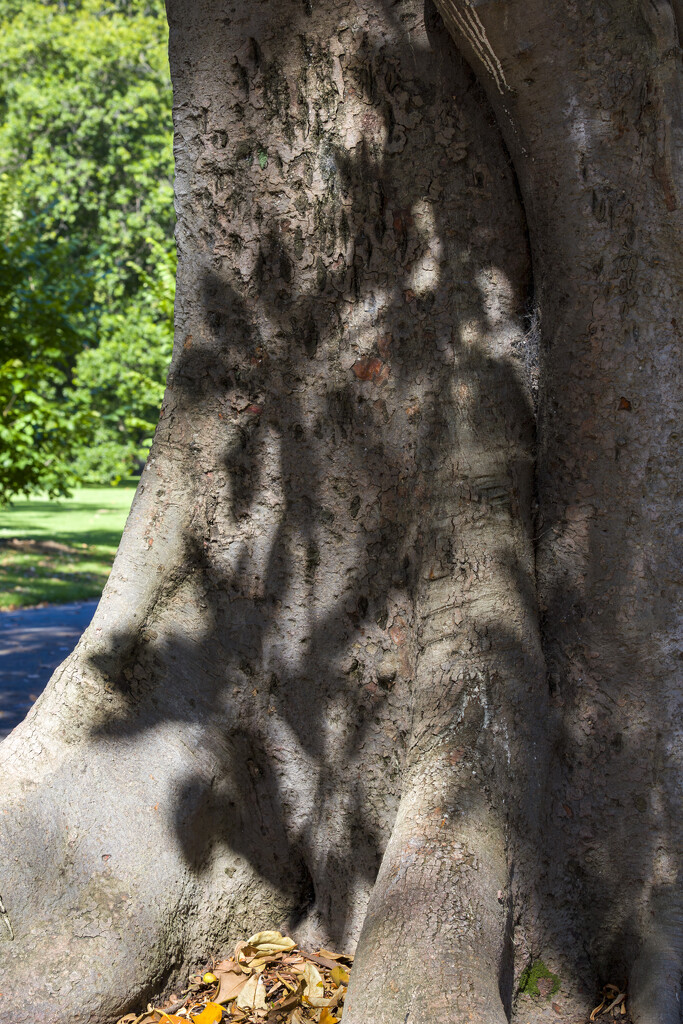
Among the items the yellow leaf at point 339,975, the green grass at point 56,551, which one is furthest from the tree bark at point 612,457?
the green grass at point 56,551

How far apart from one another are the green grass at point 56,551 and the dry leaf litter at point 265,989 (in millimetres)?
7711

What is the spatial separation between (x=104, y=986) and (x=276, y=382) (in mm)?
1914

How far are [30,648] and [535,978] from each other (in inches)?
251

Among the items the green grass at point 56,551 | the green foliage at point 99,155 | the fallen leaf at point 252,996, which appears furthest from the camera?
the green foliage at point 99,155

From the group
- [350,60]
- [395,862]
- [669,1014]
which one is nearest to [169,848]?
[395,862]

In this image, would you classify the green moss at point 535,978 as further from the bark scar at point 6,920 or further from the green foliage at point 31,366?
the green foliage at point 31,366

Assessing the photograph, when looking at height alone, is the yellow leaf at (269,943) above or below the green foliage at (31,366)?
below

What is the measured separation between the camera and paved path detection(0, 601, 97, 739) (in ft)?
21.3

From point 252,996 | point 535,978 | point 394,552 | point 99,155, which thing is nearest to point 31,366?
point 394,552

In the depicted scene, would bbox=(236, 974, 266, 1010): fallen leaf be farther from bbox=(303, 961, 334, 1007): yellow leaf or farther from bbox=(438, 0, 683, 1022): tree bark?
bbox=(438, 0, 683, 1022): tree bark

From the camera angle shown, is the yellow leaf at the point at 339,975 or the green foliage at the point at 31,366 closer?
the yellow leaf at the point at 339,975

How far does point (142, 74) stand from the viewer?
25.5 m

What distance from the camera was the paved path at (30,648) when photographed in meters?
6.48

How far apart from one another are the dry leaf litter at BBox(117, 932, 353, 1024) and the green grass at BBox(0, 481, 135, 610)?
304 inches
